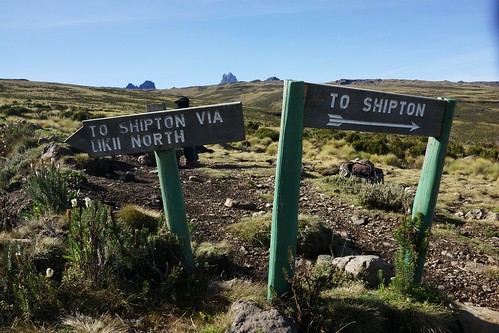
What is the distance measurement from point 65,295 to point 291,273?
177cm

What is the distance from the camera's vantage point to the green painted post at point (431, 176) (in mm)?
3521

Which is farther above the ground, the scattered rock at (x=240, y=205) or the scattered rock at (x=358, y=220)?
the scattered rock at (x=240, y=205)

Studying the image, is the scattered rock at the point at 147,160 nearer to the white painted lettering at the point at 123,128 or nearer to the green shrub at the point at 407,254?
the white painted lettering at the point at 123,128

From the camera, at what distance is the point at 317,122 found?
121 inches

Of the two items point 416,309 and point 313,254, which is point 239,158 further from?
point 416,309

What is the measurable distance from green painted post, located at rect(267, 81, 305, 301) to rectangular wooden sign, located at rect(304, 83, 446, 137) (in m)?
0.12

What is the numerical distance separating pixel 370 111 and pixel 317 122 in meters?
0.47

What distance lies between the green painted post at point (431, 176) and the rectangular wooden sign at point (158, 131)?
66.0 inches

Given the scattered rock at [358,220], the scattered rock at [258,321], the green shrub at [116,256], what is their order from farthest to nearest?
the scattered rock at [358,220] → the green shrub at [116,256] → the scattered rock at [258,321]

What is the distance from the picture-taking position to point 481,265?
5344 millimetres

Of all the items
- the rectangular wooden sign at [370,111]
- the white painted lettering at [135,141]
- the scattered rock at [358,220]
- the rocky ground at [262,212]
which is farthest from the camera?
the scattered rock at [358,220]

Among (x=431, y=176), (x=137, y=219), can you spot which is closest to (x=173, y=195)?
(x=137, y=219)

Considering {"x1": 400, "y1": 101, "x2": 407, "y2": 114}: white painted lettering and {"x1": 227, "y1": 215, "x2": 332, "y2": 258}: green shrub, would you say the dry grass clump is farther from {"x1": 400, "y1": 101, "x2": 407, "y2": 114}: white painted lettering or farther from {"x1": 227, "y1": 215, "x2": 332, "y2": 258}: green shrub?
{"x1": 400, "y1": 101, "x2": 407, "y2": 114}: white painted lettering

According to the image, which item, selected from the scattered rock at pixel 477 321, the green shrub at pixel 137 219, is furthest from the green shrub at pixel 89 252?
the scattered rock at pixel 477 321
